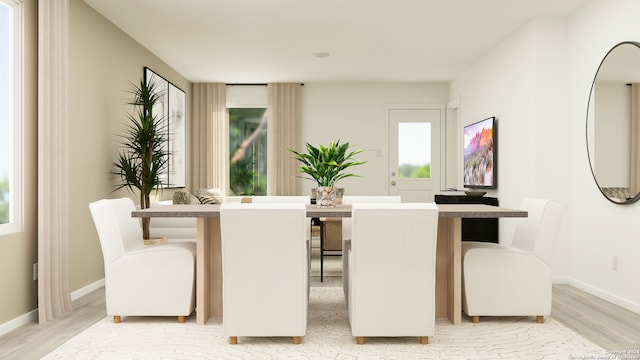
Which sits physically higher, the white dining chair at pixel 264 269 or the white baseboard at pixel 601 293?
the white dining chair at pixel 264 269

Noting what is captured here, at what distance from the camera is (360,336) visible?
2828 millimetres

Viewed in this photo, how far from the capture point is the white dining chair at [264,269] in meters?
2.71

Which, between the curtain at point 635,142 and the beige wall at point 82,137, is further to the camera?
the curtain at point 635,142

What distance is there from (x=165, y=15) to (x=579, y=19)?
392cm

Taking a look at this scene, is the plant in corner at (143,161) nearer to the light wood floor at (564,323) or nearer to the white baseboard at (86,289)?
the white baseboard at (86,289)

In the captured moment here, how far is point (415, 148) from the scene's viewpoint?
8.24m

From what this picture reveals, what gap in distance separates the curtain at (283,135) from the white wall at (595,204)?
14.5ft

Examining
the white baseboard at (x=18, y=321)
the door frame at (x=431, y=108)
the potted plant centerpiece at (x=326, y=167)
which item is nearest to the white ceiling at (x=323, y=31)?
the door frame at (x=431, y=108)

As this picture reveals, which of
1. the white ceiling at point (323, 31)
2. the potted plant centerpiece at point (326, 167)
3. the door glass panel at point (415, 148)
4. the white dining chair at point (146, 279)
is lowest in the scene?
the white dining chair at point (146, 279)

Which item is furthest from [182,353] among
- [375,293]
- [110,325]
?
[375,293]

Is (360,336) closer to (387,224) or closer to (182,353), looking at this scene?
(387,224)

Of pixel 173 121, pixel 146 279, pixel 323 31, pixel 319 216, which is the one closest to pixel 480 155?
pixel 323 31

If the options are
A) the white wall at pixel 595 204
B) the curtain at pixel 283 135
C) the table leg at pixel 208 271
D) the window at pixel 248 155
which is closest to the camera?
the table leg at pixel 208 271

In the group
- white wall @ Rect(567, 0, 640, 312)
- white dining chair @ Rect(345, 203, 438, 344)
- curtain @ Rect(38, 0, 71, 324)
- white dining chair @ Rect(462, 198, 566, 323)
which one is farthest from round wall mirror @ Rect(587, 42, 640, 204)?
curtain @ Rect(38, 0, 71, 324)
